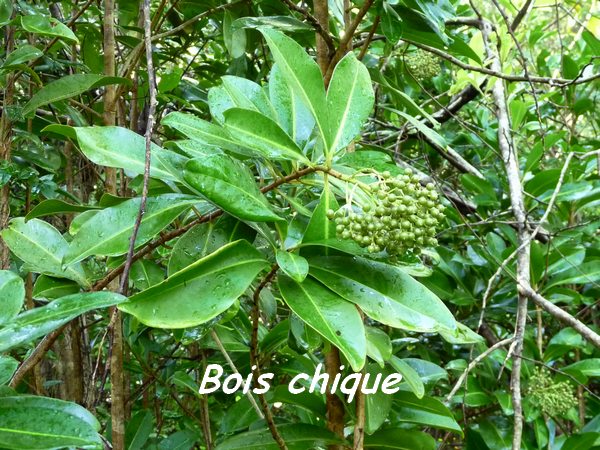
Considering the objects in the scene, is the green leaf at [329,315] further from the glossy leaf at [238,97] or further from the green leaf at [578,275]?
the green leaf at [578,275]

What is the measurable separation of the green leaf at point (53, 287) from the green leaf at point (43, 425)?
0.27 meters

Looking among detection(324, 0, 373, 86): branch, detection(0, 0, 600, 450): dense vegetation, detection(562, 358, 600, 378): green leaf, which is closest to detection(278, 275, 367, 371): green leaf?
detection(0, 0, 600, 450): dense vegetation

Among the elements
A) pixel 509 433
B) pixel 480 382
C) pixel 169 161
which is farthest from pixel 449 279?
pixel 169 161

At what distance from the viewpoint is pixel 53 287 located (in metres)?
0.90

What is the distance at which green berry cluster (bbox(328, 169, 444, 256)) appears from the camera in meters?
0.71

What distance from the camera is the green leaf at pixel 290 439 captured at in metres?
0.96

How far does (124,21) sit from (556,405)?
4.20 feet

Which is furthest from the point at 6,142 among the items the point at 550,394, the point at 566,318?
the point at 550,394

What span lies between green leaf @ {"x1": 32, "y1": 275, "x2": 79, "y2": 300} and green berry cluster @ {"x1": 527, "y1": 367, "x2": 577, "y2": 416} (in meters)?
0.98

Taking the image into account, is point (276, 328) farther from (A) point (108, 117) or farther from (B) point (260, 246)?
(A) point (108, 117)

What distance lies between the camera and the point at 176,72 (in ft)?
4.26

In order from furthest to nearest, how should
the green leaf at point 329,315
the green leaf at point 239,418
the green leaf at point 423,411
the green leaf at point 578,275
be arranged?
the green leaf at point 578,275 < the green leaf at point 239,418 < the green leaf at point 423,411 < the green leaf at point 329,315

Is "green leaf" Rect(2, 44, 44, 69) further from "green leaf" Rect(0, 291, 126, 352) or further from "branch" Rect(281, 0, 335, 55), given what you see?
"green leaf" Rect(0, 291, 126, 352)

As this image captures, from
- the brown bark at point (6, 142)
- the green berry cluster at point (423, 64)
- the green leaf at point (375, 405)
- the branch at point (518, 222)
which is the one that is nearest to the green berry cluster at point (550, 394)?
the branch at point (518, 222)
